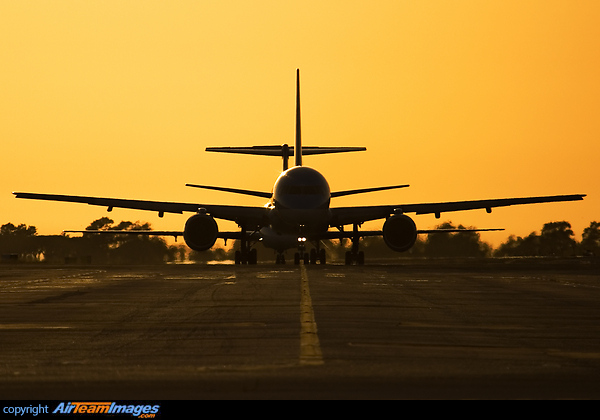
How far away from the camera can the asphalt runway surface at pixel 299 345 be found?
9336 mm

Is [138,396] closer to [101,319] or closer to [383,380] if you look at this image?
[383,380]

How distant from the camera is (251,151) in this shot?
219 ft

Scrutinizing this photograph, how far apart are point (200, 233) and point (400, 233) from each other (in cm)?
888

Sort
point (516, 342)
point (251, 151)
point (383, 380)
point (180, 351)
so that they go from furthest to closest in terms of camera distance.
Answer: point (251, 151), point (516, 342), point (180, 351), point (383, 380)

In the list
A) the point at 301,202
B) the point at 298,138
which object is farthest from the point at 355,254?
the point at 298,138

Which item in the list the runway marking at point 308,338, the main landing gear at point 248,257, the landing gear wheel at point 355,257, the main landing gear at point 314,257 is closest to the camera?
the runway marking at point 308,338

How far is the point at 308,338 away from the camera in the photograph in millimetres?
13680

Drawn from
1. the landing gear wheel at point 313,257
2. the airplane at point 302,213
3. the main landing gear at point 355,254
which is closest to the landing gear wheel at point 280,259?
the airplane at point 302,213

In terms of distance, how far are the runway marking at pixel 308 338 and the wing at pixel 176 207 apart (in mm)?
32641

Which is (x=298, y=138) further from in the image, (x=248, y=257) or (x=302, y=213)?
(x=302, y=213)
